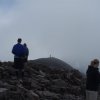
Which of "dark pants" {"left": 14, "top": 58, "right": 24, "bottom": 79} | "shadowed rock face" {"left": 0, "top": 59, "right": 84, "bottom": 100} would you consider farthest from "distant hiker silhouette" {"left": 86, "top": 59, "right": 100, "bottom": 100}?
"dark pants" {"left": 14, "top": 58, "right": 24, "bottom": 79}

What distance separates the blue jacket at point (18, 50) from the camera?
28.2 meters

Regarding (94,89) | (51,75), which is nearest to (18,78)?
(51,75)

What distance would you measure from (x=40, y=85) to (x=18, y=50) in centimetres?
234

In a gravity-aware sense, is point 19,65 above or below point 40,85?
above

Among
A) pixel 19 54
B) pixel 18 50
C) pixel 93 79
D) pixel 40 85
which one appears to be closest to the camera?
pixel 93 79

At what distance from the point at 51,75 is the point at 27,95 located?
34.5 ft

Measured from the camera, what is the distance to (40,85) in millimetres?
28750

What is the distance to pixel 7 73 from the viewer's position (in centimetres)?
3070

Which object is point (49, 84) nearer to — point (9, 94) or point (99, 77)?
point (9, 94)

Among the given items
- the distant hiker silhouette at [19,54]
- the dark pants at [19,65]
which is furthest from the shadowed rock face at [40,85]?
the distant hiker silhouette at [19,54]

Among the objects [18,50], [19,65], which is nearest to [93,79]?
[18,50]

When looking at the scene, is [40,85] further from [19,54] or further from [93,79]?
[93,79]

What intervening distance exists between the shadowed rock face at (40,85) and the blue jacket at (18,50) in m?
1.47

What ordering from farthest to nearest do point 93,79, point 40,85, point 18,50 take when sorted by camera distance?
point 40,85
point 18,50
point 93,79
